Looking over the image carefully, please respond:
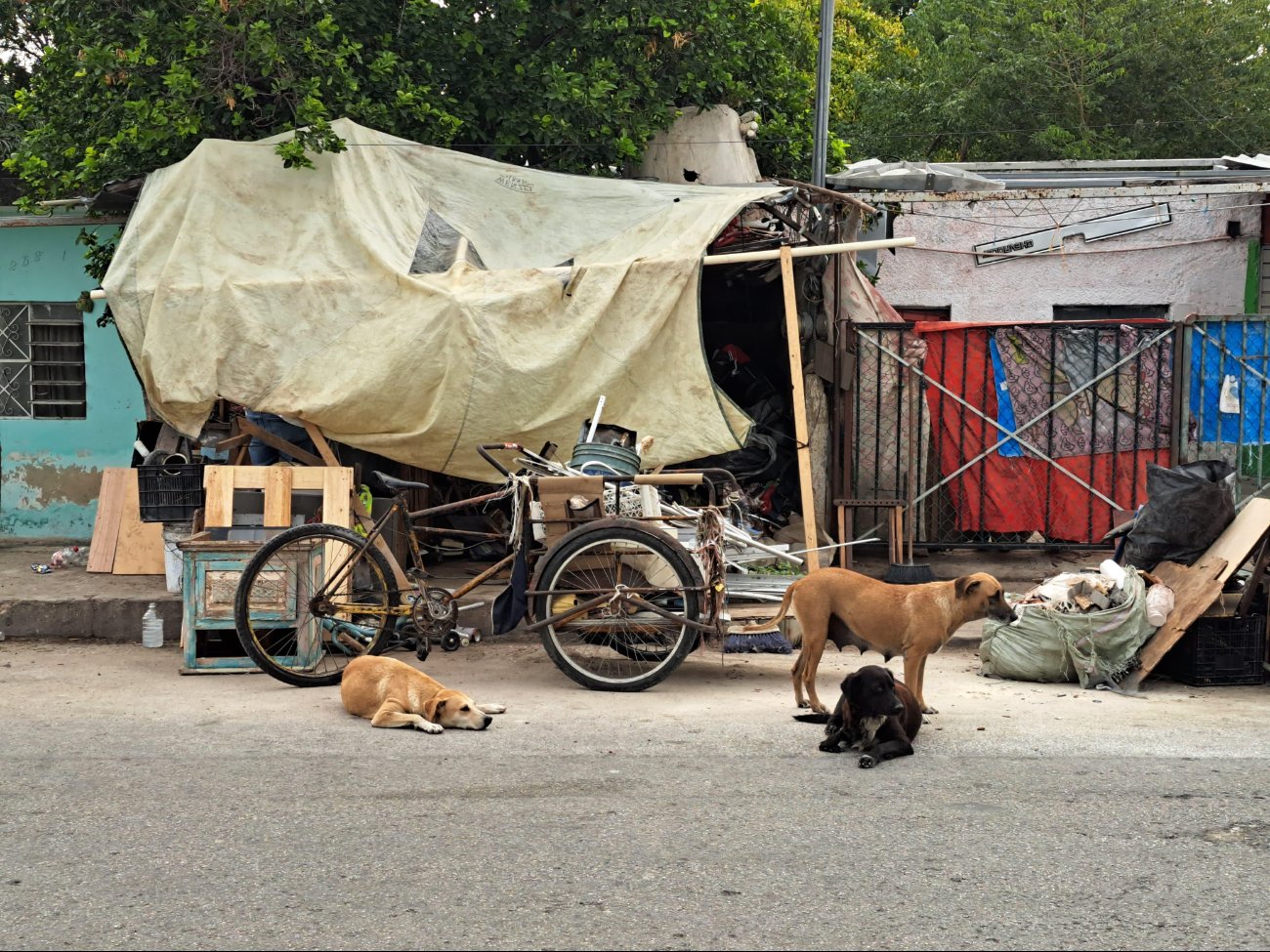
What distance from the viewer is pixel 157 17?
995cm

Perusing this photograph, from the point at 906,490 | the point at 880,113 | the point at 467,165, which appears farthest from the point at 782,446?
the point at 880,113

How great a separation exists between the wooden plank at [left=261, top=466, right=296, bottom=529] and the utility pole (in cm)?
547

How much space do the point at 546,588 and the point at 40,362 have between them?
8019mm

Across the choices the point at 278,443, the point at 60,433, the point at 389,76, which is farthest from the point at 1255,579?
the point at 60,433

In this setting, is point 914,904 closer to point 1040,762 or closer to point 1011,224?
point 1040,762

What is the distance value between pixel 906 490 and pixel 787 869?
6574 millimetres

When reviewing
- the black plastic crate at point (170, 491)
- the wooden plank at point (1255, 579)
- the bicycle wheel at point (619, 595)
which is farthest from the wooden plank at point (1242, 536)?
the black plastic crate at point (170, 491)

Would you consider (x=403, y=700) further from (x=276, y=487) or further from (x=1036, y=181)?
(x=1036, y=181)

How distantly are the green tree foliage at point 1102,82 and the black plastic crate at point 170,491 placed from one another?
50.2 feet

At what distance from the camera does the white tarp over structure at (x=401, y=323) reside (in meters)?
8.91

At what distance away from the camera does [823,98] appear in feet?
38.0

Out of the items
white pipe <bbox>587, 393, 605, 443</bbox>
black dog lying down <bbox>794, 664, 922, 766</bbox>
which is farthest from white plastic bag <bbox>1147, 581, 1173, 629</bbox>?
white pipe <bbox>587, 393, 605, 443</bbox>

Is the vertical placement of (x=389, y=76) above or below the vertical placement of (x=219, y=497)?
above

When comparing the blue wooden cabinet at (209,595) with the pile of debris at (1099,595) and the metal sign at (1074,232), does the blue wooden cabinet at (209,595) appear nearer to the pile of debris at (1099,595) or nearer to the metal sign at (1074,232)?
the pile of debris at (1099,595)
